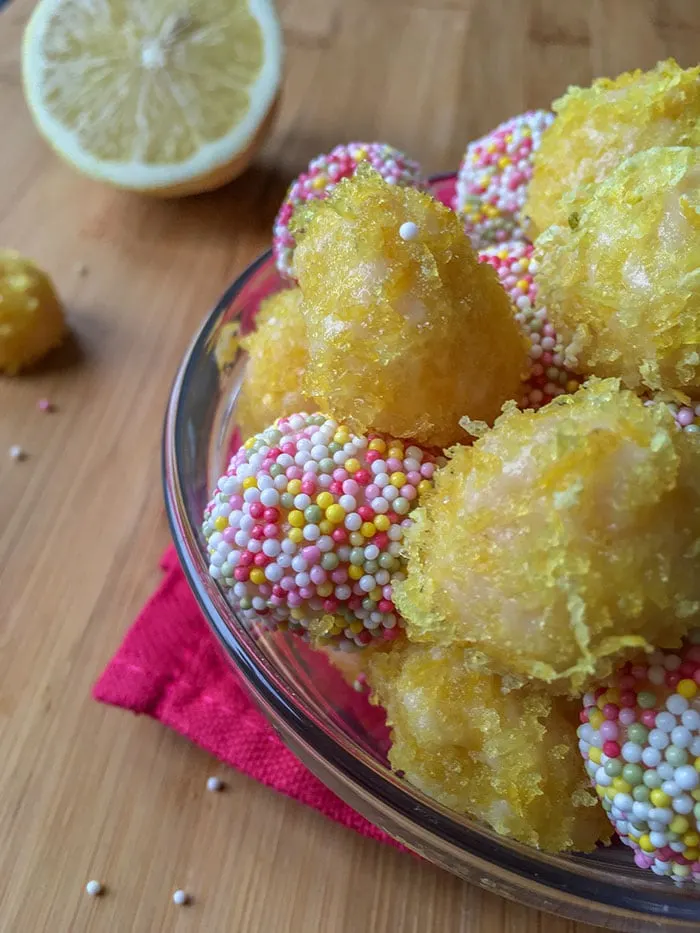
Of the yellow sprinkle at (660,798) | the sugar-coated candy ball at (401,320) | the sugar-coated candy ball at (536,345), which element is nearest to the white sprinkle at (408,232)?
the sugar-coated candy ball at (401,320)

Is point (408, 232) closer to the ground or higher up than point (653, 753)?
higher up

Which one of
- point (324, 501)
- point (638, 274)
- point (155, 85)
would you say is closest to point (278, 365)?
point (324, 501)

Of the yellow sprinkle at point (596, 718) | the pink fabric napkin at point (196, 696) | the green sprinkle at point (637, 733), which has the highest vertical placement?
the green sprinkle at point (637, 733)

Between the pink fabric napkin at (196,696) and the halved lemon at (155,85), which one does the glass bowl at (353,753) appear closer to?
the pink fabric napkin at (196,696)

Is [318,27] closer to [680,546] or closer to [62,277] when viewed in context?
[62,277]

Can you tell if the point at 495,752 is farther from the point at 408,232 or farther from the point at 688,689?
the point at 408,232

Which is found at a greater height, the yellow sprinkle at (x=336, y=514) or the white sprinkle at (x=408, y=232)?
the white sprinkle at (x=408, y=232)
